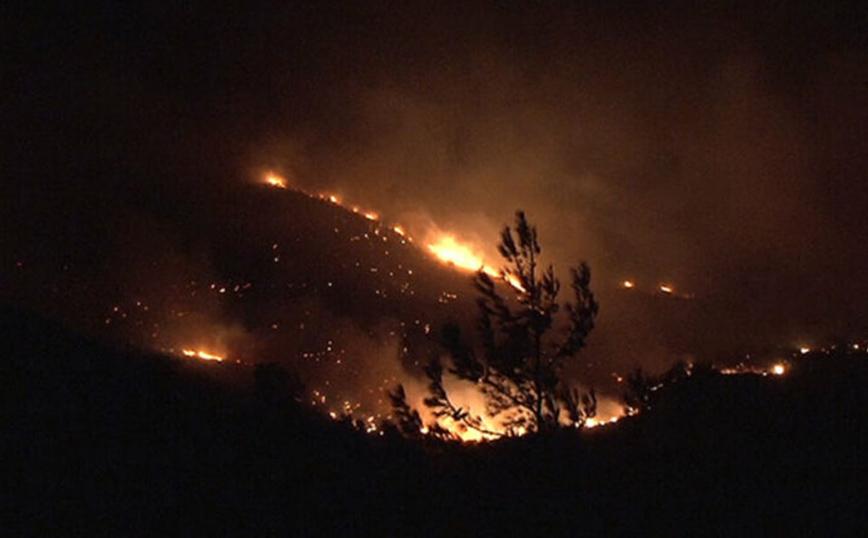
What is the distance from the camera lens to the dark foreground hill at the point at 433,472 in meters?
10.0

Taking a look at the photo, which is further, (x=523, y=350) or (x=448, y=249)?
(x=448, y=249)

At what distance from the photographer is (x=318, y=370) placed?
31.9m

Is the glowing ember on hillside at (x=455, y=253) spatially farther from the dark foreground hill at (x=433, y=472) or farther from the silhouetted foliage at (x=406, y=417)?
the silhouetted foliage at (x=406, y=417)

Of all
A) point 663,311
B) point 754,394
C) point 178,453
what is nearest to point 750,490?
point 754,394

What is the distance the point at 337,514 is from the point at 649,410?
5.22 m

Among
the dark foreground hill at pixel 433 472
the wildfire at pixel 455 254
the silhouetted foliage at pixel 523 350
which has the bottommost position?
the dark foreground hill at pixel 433 472

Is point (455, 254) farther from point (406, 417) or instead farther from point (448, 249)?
point (406, 417)

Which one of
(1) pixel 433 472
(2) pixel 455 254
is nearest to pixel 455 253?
(2) pixel 455 254

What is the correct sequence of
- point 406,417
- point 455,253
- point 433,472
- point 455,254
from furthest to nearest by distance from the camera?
point 455,253 → point 455,254 → point 433,472 → point 406,417

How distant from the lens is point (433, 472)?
482 inches

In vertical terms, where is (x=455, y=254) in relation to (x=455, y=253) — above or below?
below

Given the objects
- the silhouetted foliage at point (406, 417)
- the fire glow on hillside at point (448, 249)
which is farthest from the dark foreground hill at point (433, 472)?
the fire glow on hillside at point (448, 249)

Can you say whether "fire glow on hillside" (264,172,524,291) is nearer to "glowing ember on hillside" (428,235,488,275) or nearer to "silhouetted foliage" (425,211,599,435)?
"glowing ember on hillside" (428,235,488,275)

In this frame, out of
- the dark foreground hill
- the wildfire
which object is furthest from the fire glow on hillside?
the dark foreground hill
